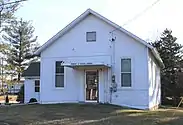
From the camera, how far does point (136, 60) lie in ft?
71.9

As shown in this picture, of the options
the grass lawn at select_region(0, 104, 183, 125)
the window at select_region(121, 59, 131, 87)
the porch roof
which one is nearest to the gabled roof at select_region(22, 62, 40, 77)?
the porch roof

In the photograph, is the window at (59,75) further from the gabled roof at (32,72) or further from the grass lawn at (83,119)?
the gabled roof at (32,72)

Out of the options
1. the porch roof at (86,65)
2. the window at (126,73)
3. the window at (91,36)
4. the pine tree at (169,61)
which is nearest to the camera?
the porch roof at (86,65)

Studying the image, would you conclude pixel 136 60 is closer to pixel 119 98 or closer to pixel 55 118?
pixel 119 98

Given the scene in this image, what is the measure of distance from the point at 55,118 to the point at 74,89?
7.53 m

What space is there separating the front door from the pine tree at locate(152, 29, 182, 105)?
511 inches

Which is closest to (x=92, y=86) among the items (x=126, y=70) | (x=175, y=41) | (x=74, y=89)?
(x=74, y=89)

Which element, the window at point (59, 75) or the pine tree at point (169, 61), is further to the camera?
the pine tree at point (169, 61)

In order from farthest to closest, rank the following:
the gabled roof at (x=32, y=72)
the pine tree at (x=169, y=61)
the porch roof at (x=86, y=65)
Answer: the gabled roof at (x=32, y=72) < the pine tree at (x=169, y=61) < the porch roof at (x=86, y=65)

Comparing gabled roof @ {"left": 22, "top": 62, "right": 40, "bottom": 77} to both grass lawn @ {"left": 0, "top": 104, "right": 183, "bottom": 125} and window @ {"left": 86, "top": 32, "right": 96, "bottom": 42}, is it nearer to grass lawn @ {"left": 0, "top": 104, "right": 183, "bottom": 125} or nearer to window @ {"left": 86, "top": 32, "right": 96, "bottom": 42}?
window @ {"left": 86, "top": 32, "right": 96, "bottom": 42}

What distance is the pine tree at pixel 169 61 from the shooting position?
3425cm

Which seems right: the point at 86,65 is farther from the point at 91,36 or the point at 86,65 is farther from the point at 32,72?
the point at 32,72

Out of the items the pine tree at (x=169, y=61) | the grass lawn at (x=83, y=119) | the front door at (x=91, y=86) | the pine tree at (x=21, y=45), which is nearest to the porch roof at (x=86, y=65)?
the front door at (x=91, y=86)

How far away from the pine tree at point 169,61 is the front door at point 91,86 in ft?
42.6
